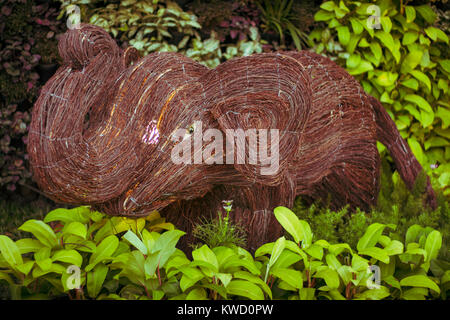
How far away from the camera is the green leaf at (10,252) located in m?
1.92

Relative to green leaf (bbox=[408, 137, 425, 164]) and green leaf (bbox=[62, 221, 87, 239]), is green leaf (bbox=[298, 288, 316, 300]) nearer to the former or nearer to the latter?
green leaf (bbox=[62, 221, 87, 239])

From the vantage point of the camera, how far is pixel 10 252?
195cm

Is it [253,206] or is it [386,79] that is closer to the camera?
[253,206]

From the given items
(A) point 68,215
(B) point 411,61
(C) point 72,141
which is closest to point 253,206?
(C) point 72,141

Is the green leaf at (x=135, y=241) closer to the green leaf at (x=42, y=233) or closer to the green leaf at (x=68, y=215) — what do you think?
the green leaf at (x=42, y=233)

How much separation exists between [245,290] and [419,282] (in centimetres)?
75

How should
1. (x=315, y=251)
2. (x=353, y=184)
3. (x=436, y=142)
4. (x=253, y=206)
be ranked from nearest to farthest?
1. (x=315, y=251)
2. (x=253, y=206)
3. (x=353, y=184)
4. (x=436, y=142)

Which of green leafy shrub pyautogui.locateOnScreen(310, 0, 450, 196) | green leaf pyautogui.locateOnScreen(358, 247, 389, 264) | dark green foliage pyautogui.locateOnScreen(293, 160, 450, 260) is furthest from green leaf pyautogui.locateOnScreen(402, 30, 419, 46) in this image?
green leaf pyautogui.locateOnScreen(358, 247, 389, 264)

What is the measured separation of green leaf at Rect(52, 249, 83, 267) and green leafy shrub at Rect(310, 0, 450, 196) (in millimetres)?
2913

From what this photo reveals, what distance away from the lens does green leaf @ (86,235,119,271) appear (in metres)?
1.93

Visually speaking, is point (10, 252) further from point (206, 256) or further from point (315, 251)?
point (315, 251)

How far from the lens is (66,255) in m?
1.91

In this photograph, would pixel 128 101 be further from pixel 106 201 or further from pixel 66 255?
pixel 66 255
